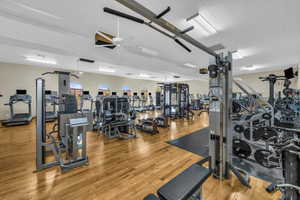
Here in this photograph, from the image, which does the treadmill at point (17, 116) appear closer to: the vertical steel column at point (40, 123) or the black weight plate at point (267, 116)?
the vertical steel column at point (40, 123)

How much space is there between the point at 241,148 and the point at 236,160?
33 cm

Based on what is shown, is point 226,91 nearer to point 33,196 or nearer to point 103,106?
point 33,196

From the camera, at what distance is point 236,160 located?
2557mm

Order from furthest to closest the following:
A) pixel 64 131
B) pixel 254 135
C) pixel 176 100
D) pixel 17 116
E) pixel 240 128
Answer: pixel 176 100 → pixel 17 116 → pixel 240 128 → pixel 254 135 → pixel 64 131

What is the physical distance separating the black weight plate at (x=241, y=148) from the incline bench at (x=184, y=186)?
68.5 inches

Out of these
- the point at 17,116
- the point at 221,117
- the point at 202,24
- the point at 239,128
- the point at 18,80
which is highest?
the point at 202,24

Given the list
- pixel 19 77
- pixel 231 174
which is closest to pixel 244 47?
pixel 231 174

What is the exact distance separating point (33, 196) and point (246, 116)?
4.53 m

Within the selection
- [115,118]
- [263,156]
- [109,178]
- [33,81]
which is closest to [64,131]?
[109,178]

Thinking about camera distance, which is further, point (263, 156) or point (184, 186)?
point (263, 156)

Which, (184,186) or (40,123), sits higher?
(40,123)

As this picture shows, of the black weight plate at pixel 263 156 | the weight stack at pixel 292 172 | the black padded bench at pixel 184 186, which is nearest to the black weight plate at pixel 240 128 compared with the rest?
the black weight plate at pixel 263 156

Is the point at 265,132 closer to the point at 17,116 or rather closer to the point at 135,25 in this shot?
the point at 135,25

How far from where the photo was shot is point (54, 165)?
2.34 metres
